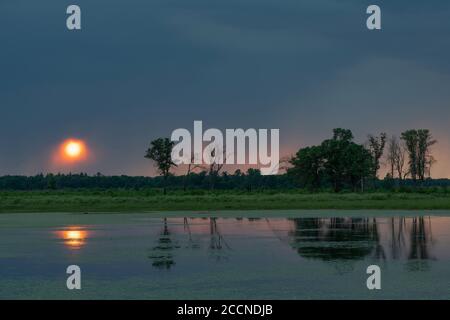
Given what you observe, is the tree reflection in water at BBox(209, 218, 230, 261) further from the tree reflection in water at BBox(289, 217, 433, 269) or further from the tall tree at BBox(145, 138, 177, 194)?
the tall tree at BBox(145, 138, 177, 194)

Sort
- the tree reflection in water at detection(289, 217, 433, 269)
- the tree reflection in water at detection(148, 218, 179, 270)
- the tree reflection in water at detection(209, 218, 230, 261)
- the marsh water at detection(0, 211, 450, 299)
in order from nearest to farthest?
the marsh water at detection(0, 211, 450, 299), the tree reflection in water at detection(148, 218, 179, 270), the tree reflection in water at detection(289, 217, 433, 269), the tree reflection in water at detection(209, 218, 230, 261)

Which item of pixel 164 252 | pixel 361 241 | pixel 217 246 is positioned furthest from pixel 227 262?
pixel 361 241

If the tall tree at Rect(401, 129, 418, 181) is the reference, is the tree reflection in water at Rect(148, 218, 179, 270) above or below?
below

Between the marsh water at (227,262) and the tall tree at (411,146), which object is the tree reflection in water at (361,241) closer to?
the marsh water at (227,262)

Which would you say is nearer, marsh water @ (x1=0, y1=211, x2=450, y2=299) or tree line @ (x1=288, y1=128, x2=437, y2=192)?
marsh water @ (x1=0, y1=211, x2=450, y2=299)

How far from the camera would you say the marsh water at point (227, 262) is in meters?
15.9

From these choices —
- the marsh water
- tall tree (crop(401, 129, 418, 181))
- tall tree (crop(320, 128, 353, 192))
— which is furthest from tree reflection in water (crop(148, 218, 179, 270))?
tall tree (crop(401, 129, 418, 181))

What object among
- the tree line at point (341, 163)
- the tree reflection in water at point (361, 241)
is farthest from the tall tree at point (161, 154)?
the tree reflection in water at point (361, 241)

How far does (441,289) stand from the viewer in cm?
1591

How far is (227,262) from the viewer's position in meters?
21.4

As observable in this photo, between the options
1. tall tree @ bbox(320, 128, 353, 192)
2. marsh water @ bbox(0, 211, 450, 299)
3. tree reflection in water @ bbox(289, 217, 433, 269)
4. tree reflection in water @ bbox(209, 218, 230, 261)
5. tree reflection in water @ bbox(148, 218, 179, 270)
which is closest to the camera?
marsh water @ bbox(0, 211, 450, 299)

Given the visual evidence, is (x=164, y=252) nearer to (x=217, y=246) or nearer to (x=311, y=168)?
(x=217, y=246)

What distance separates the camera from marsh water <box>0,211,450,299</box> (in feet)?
52.1
